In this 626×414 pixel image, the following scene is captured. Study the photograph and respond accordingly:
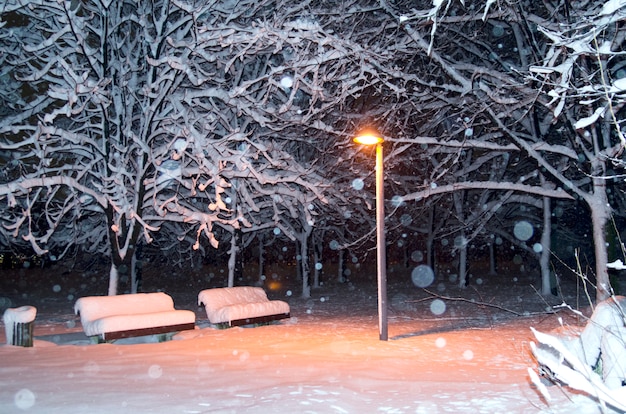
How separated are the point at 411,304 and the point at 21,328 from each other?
39.4 feet

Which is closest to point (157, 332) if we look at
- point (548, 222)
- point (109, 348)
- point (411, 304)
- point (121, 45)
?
point (109, 348)

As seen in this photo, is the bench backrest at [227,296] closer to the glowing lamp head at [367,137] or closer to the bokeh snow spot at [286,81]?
the glowing lamp head at [367,137]

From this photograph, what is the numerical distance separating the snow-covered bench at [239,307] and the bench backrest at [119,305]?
3.43 feet

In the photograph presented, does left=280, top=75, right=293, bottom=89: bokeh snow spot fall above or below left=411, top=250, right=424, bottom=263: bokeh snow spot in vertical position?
above

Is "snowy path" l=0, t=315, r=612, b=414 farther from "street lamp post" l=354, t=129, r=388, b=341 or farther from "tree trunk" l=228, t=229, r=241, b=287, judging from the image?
"tree trunk" l=228, t=229, r=241, b=287

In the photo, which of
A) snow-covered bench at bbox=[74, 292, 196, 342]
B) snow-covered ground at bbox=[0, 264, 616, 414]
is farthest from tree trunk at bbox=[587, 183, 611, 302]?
snow-covered bench at bbox=[74, 292, 196, 342]

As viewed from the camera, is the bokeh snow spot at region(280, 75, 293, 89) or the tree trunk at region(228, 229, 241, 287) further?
the tree trunk at region(228, 229, 241, 287)

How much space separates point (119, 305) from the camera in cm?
1150

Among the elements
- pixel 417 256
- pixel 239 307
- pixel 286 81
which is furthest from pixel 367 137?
pixel 417 256

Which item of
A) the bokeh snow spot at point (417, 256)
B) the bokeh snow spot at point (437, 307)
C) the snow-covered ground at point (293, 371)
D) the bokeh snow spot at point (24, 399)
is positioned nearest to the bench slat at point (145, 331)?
the snow-covered ground at point (293, 371)

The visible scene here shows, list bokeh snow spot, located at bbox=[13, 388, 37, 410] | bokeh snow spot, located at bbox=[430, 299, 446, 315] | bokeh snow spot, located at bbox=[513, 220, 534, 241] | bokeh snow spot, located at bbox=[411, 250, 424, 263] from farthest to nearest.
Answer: bokeh snow spot, located at bbox=[411, 250, 424, 263] < bokeh snow spot, located at bbox=[513, 220, 534, 241] < bokeh snow spot, located at bbox=[430, 299, 446, 315] < bokeh snow spot, located at bbox=[13, 388, 37, 410]

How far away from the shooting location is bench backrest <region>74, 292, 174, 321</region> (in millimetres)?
11031

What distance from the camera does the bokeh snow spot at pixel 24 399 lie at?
6273 millimetres

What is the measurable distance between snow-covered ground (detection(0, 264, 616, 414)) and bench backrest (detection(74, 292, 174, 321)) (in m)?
0.60
